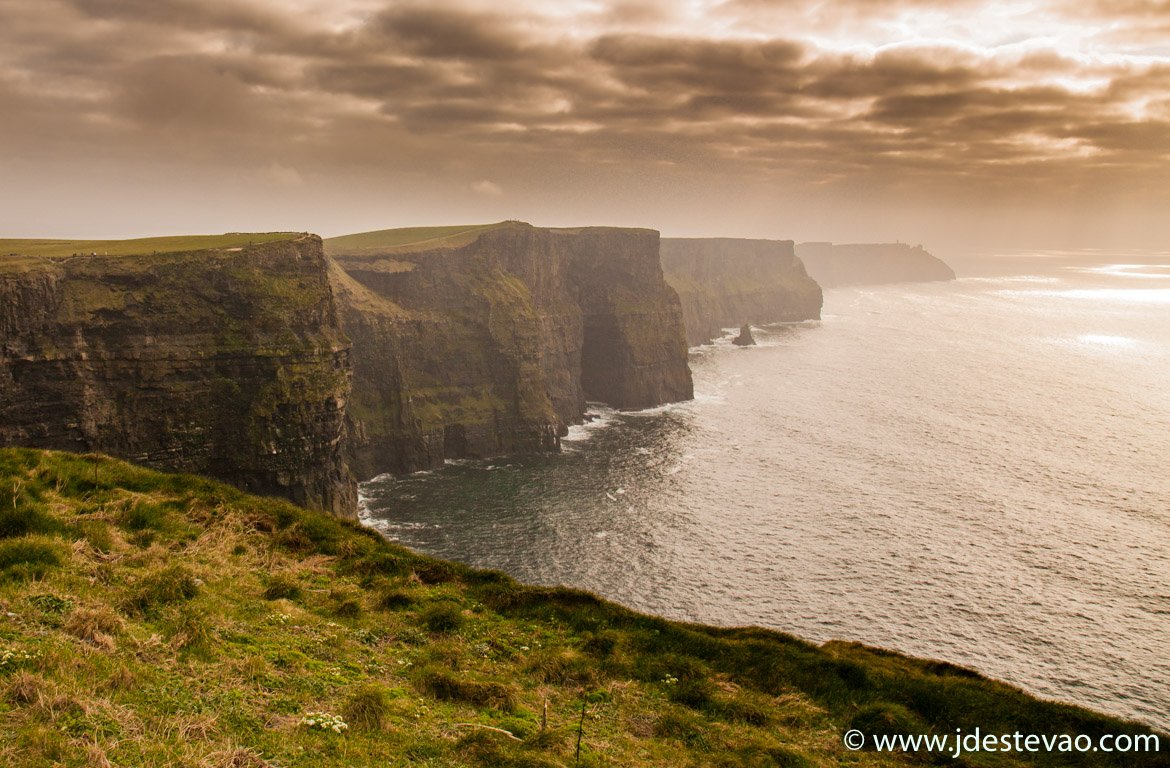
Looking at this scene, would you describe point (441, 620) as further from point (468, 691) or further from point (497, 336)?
point (497, 336)

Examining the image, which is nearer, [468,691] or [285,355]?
[468,691]

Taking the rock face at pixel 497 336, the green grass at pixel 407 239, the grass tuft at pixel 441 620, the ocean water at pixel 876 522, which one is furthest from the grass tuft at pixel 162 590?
the green grass at pixel 407 239

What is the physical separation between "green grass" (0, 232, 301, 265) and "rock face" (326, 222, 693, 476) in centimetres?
1754

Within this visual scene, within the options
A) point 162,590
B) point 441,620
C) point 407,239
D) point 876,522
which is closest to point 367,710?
point 441,620

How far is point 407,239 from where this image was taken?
144000 millimetres

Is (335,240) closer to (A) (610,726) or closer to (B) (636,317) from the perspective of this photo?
(B) (636,317)

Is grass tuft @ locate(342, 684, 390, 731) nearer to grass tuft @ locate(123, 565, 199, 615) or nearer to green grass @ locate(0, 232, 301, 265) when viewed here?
grass tuft @ locate(123, 565, 199, 615)

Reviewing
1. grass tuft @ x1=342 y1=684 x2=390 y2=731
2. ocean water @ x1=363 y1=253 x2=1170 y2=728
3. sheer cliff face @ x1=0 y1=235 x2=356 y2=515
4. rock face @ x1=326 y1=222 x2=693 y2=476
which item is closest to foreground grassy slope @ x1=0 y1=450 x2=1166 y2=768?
grass tuft @ x1=342 y1=684 x2=390 y2=731

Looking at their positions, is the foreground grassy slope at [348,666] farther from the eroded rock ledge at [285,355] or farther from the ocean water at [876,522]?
the eroded rock ledge at [285,355]

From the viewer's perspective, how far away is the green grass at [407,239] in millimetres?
125875

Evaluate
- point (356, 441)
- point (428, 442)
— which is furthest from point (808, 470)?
point (356, 441)

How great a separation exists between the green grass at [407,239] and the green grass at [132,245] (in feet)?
97.3

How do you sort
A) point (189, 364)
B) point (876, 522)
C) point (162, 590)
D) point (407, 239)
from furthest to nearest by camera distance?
point (407, 239) → point (876, 522) → point (189, 364) → point (162, 590)

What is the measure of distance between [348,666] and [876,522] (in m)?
75.1
